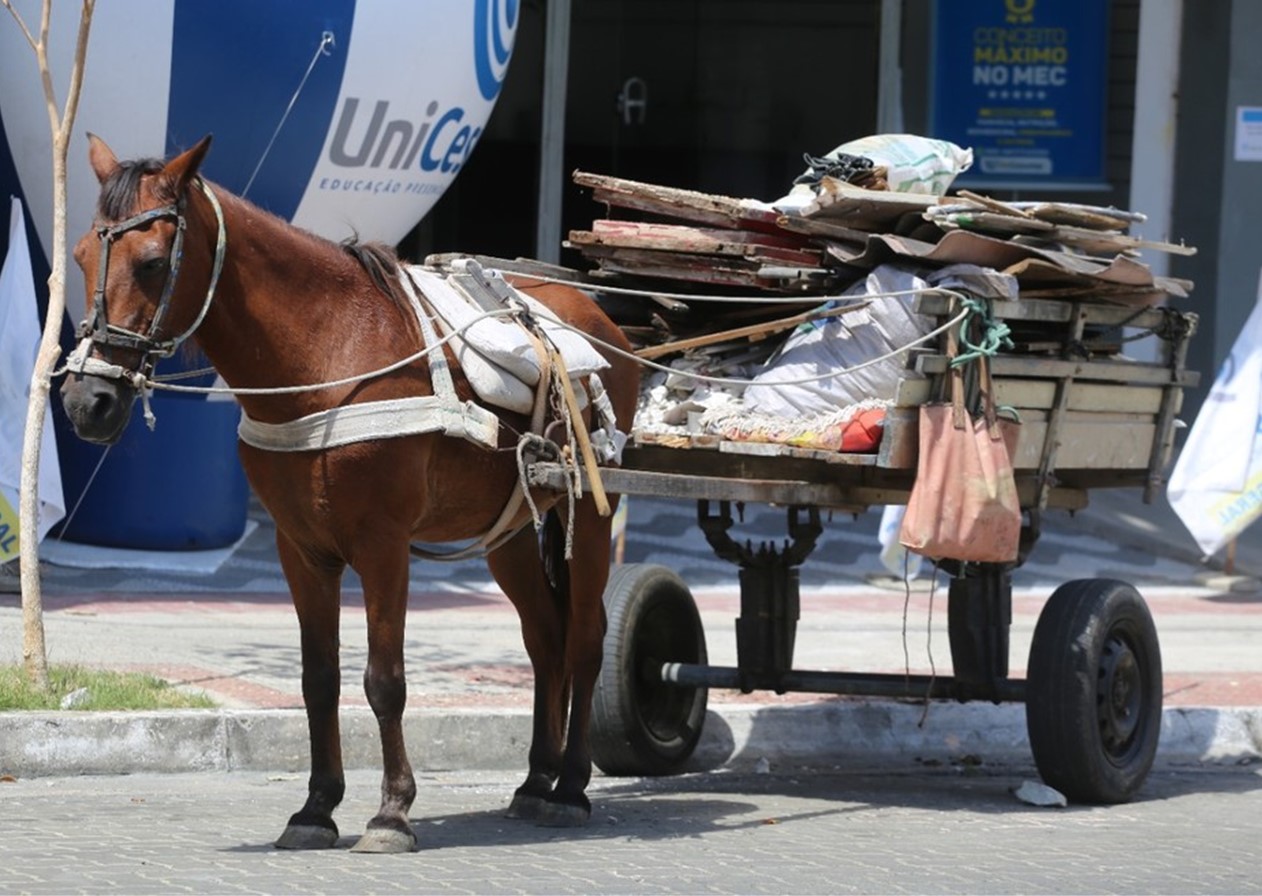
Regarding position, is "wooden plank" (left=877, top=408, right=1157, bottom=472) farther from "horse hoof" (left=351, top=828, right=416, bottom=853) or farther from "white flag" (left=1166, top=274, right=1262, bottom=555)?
"white flag" (left=1166, top=274, right=1262, bottom=555)

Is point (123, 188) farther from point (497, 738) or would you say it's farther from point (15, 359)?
point (15, 359)

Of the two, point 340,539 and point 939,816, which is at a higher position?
point 340,539

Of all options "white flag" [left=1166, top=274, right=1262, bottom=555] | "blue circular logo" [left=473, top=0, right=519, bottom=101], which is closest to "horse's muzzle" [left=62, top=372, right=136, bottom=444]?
"blue circular logo" [left=473, top=0, right=519, bottom=101]

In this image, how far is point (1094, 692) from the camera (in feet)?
23.3

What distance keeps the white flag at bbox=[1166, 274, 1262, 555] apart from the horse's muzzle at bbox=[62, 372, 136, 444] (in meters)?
7.83

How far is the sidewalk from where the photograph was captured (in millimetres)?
Result: 7594

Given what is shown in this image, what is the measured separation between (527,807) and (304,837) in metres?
0.92

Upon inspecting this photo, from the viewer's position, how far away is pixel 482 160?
17.7 m

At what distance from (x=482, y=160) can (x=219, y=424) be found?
21.1ft

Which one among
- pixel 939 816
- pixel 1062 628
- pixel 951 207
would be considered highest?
pixel 951 207

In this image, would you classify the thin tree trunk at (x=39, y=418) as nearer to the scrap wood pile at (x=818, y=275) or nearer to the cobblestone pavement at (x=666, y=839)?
the cobblestone pavement at (x=666, y=839)

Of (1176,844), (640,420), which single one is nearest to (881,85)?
(640,420)

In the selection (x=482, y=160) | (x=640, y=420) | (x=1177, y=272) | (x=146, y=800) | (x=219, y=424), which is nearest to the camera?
(x=146, y=800)

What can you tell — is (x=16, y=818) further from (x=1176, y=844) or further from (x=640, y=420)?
(x=1176, y=844)
